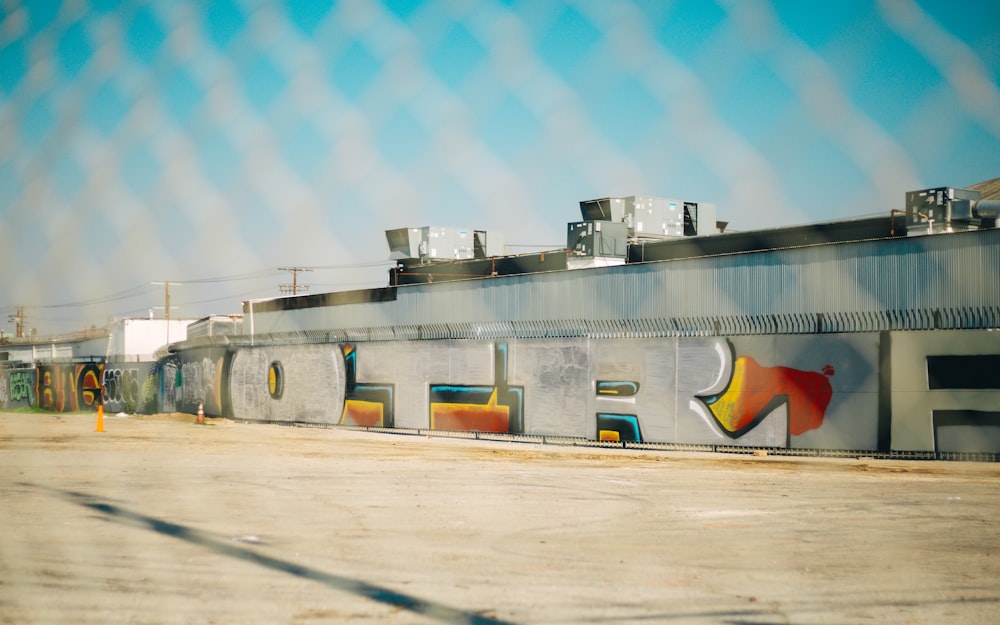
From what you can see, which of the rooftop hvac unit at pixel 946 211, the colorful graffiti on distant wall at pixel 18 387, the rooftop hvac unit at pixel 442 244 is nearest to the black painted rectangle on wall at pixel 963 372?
the rooftop hvac unit at pixel 946 211

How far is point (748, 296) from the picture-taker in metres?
23.1

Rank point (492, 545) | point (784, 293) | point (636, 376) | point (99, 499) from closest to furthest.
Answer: point (492, 545)
point (99, 499)
point (784, 293)
point (636, 376)

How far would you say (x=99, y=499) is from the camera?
12781mm

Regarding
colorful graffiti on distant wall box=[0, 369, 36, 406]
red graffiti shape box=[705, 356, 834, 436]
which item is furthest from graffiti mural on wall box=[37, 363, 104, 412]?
red graffiti shape box=[705, 356, 834, 436]

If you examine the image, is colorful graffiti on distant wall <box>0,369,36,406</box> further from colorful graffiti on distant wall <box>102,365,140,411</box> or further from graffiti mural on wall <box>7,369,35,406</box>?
colorful graffiti on distant wall <box>102,365,140,411</box>

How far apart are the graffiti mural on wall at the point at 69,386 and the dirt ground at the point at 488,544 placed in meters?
40.5

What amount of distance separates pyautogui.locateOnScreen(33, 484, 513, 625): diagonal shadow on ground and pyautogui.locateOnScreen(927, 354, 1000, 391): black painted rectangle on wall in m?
15.9

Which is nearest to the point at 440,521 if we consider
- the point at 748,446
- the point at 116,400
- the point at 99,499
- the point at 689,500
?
the point at 689,500

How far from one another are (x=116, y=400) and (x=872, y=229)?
4416cm

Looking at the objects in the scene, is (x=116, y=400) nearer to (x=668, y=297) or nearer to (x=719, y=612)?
(x=668, y=297)

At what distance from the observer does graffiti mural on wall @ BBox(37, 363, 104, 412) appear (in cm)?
5568

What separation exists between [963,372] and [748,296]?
5.42m

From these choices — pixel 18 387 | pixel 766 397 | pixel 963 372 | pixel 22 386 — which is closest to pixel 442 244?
pixel 766 397

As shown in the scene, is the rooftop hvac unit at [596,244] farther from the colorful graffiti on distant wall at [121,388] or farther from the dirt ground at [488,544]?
the colorful graffiti on distant wall at [121,388]
